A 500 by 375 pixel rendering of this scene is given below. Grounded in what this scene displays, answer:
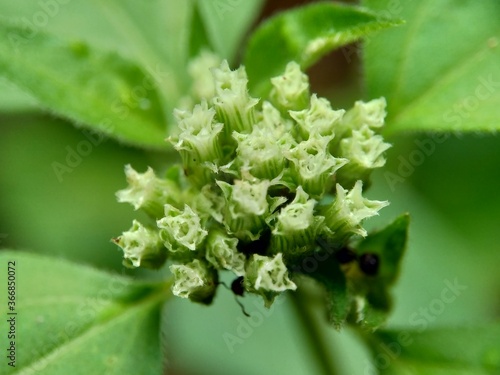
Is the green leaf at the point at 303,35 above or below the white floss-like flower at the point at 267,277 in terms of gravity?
above

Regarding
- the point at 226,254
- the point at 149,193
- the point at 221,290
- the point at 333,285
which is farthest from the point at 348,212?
the point at 221,290

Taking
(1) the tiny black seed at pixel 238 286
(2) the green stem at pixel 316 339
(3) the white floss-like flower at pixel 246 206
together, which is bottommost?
(2) the green stem at pixel 316 339

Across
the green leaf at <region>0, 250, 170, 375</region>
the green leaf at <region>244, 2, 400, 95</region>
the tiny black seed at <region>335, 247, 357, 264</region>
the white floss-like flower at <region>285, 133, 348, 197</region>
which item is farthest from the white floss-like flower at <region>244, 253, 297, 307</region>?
the green leaf at <region>244, 2, 400, 95</region>

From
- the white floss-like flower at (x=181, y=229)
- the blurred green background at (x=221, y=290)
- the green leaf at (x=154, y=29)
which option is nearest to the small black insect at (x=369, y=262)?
the white floss-like flower at (x=181, y=229)

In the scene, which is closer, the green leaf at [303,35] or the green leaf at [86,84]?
the green leaf at [303,35]

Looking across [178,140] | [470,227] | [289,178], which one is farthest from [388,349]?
[470,227]

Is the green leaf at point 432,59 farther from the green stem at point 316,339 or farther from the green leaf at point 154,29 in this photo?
the green leaf at point 154,29

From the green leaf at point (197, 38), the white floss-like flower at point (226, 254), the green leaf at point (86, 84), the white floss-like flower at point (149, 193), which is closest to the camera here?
the white floss-like flower at point (226, 254)
